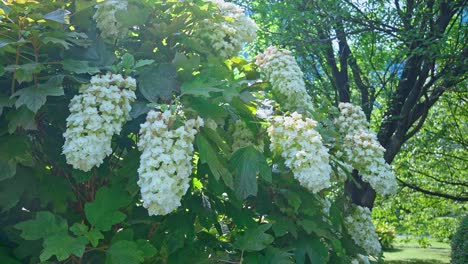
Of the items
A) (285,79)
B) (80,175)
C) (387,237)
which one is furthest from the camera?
(387,237)

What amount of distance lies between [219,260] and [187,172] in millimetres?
581

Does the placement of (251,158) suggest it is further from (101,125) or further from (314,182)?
(101,125)

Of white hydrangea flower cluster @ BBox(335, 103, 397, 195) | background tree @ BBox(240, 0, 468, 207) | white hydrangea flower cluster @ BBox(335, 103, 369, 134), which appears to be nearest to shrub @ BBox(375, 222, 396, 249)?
background tree @ BBox(240, 0, 468, 207)

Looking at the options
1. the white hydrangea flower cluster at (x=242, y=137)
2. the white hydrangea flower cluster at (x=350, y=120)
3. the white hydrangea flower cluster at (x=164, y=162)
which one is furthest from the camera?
the white hydrangea flower cluster at (x=350, y=120)

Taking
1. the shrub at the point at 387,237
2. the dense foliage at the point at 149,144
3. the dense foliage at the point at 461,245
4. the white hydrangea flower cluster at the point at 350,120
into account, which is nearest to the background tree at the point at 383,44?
the dense foliage at the point at 461,245

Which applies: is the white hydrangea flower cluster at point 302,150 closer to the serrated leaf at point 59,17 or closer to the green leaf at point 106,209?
the green leaf at point 106,209

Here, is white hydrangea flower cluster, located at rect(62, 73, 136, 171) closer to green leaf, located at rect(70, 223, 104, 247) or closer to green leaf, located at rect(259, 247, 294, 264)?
green leaf, located at rect(70, 223, 104, 247)

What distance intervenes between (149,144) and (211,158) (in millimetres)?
258

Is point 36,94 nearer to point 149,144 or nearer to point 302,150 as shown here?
point 149,144

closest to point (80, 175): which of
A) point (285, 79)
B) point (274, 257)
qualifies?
point (274, 257)

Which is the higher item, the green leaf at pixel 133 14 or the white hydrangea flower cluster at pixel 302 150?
the green leaf at pixel 133 14

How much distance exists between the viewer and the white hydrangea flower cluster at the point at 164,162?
72.4 inches

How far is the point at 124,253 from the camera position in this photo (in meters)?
2.04

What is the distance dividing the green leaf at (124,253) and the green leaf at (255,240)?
454mm
